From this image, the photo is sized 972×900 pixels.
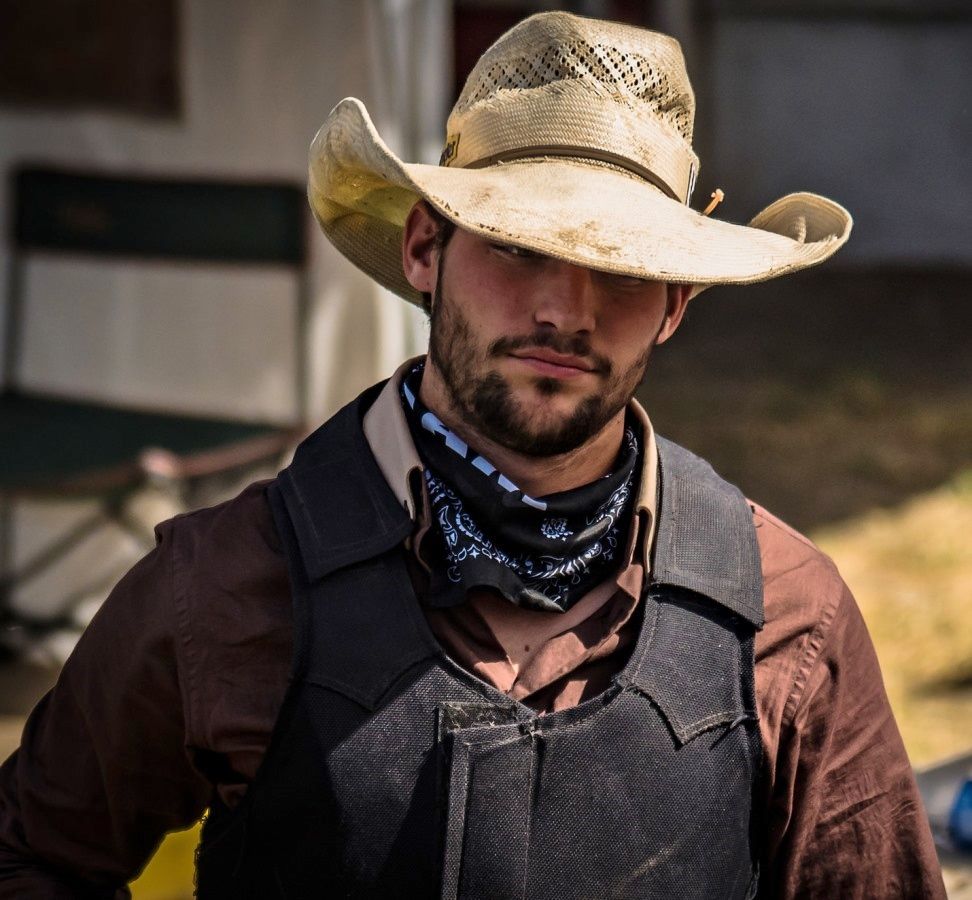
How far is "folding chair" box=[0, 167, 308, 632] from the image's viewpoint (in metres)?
5.04

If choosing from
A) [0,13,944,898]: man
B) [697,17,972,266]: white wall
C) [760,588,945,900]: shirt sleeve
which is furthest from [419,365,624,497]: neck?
[697,17,972,266]: white wall

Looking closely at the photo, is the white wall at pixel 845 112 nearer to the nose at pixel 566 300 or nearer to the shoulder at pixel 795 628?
the shoulder at pixel 795 628

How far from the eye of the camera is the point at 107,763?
6.34ft

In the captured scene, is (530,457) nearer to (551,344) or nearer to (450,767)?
(551,344)

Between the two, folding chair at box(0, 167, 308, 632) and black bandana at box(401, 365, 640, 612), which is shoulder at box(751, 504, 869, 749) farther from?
folding chair at box(0, 167, 308, 632)

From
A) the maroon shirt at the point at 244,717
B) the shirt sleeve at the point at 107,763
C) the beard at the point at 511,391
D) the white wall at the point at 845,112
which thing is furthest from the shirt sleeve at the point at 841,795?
the white wall at the point at 845,112

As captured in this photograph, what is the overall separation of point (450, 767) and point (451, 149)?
0.84m

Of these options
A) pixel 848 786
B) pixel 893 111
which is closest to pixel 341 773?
pixel 848 786

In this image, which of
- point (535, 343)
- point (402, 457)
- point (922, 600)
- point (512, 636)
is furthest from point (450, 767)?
point (922, 600)

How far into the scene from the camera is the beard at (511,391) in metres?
1.93

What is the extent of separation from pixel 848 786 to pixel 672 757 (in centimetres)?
26

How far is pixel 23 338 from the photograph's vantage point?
5.27 m

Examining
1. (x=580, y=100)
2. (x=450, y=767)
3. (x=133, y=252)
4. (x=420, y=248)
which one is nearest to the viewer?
(x=450, y=767)

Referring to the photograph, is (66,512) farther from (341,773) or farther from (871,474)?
(871,474)
